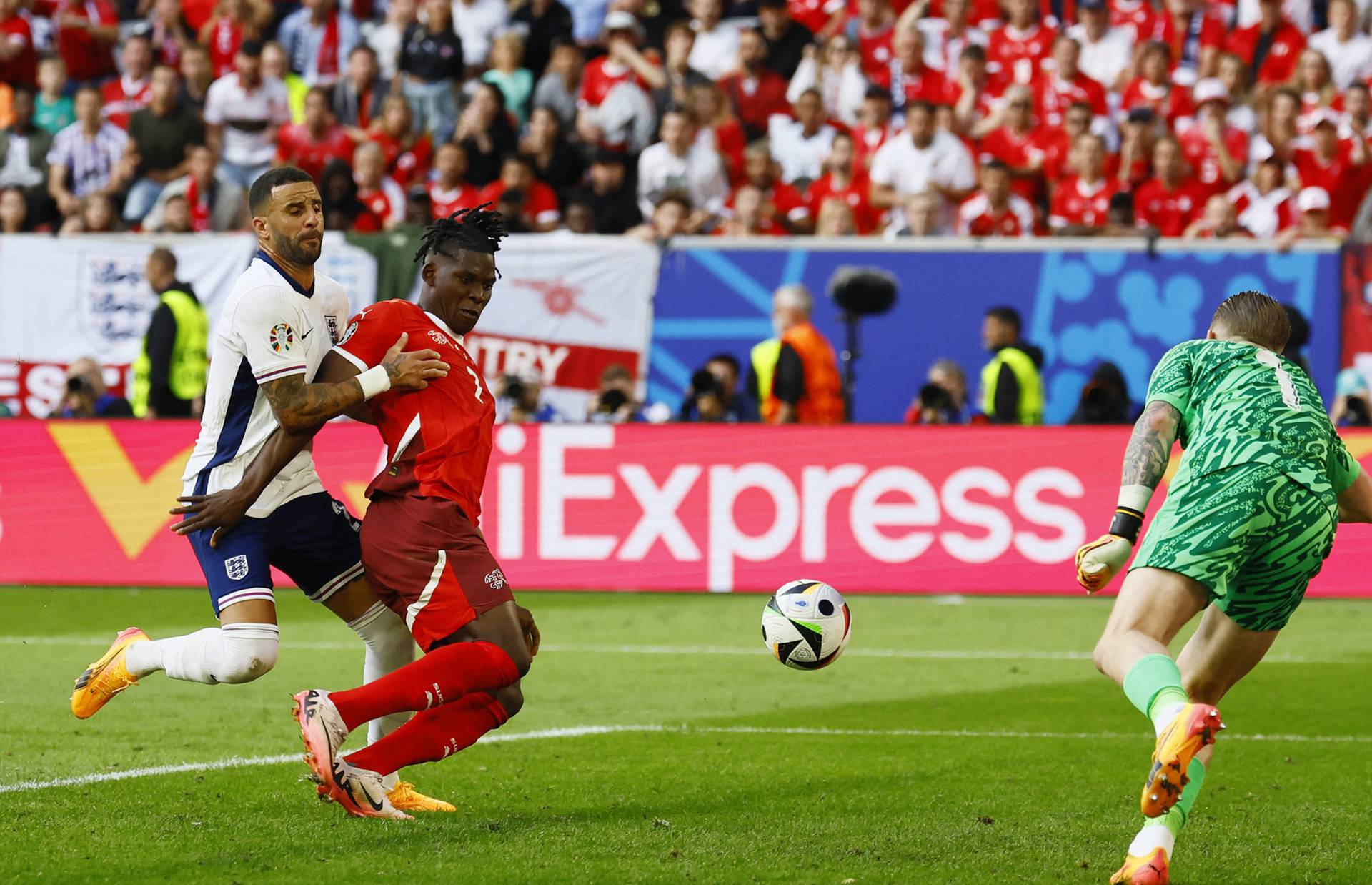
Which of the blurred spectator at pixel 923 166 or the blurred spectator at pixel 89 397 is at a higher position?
the blurred spectator at pixel 923 166

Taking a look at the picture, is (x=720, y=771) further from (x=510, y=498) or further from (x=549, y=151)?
(x=549, y=151)

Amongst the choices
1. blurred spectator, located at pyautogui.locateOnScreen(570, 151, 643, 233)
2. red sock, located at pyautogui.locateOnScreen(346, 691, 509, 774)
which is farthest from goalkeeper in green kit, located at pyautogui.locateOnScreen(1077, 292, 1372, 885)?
blurred spectator, located at pyautogui.locateOnScreen(570, 151, 643, 233)

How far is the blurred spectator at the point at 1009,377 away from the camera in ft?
45.1

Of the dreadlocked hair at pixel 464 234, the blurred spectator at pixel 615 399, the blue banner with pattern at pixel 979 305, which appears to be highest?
the dreadlocked hair at pixel 464 234

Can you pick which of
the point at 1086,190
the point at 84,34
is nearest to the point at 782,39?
the point at 1086,190

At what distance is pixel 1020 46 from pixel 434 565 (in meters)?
13.0

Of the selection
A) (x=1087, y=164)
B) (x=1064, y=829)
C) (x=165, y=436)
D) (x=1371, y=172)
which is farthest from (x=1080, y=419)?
(x=1064, y=829)

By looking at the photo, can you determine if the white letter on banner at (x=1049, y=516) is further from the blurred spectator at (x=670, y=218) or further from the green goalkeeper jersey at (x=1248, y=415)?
the green goalkeeper jersey at (x=1248, y=415)

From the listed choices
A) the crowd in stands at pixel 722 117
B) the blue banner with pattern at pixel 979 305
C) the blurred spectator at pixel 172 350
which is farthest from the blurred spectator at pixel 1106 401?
the blurred spectator at pixel 172 350

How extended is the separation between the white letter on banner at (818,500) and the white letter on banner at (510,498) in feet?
6.44

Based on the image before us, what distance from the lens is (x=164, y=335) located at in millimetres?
14727

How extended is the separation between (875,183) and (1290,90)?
12.1 feet

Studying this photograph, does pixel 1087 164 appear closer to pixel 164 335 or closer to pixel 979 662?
pixel 979 662

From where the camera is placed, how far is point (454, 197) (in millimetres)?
16766
